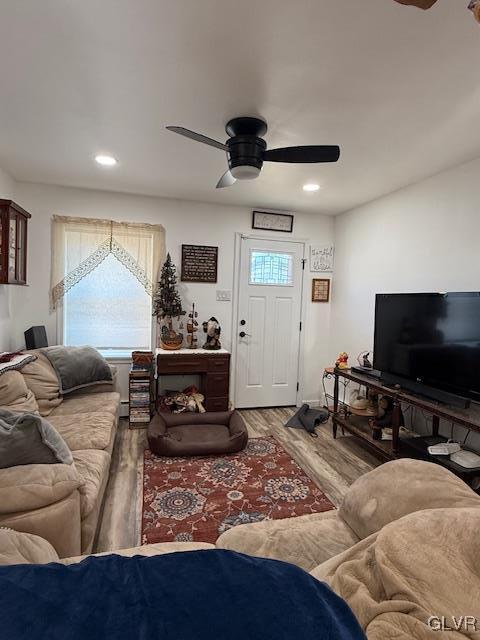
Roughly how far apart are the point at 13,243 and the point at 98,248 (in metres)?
0.84

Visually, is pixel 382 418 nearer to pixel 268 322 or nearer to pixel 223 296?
pixel 268 322

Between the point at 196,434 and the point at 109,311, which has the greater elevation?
the point at 109,311

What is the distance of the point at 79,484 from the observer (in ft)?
5.16

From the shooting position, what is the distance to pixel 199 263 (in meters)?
4.15

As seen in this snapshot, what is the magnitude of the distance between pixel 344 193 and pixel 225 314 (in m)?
1.88

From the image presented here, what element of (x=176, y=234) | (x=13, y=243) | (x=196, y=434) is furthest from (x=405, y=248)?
(x=13, y=243)

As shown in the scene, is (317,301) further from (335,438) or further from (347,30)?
(347,30)

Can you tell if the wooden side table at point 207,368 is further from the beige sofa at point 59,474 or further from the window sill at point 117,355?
the beige sofa at point 59,474

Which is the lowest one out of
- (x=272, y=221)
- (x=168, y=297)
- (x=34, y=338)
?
(x=34, y=338)

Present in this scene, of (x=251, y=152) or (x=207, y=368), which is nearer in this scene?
(x=251, y=152)

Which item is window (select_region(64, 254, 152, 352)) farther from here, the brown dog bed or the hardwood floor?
the brown dog bed

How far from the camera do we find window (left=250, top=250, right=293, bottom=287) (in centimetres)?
436

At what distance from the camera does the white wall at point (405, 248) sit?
2.73m

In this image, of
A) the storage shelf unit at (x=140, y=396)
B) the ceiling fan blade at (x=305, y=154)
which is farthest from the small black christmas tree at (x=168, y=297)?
the ceiling fan blade at (x=305, y=154)
